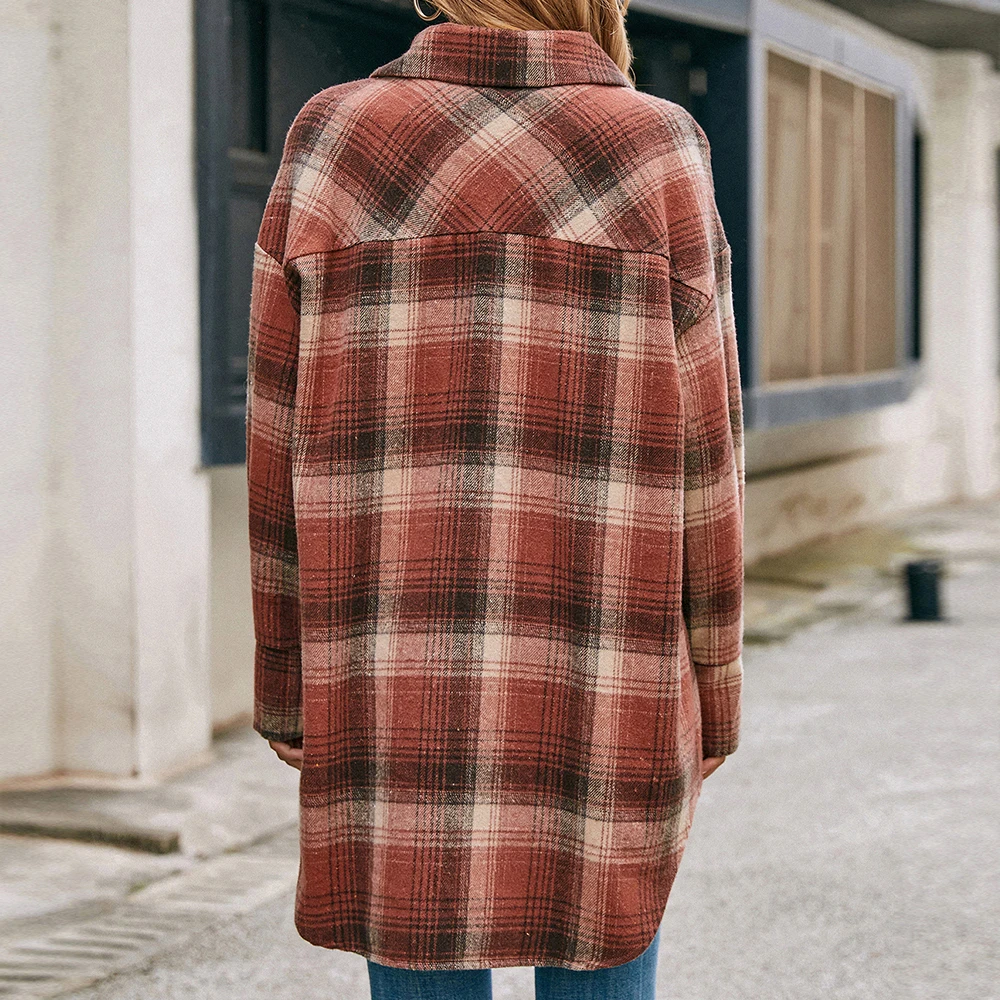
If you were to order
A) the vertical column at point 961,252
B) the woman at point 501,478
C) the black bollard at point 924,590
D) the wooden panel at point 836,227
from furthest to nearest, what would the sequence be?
the vertical column at point 961,252
the wooden panel at point 836,227
the black bollard at point 924,590
the woman at point 501,478

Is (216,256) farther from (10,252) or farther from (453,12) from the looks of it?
(453,12)

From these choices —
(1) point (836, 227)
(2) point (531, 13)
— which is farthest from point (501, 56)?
(1) point (836, 227)

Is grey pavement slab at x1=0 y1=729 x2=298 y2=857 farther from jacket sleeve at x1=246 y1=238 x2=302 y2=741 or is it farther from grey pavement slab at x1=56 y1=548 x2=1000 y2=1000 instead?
jacket sleeve at x1=246 y1=238 x2=302 y2=741

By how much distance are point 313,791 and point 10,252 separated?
3.22m

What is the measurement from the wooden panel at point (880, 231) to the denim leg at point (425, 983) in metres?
8.14

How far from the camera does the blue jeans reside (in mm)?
1807

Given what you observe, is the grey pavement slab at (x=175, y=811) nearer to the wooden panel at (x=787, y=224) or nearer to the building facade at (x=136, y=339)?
the building facade at (x=136, y=339)

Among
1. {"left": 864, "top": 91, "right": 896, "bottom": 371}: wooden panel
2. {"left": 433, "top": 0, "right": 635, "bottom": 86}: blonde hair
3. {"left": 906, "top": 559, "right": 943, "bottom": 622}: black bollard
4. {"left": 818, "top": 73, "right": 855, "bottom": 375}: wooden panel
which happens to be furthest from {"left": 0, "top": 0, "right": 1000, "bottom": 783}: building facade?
{"left": 433, "top": 0, "right": 635, "bottom": 86}: blonde hair

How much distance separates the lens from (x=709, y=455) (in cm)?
179

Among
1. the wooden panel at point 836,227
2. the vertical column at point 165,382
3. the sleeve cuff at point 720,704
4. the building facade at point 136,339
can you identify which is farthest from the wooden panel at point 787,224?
the sleeve cuff at point 720,704

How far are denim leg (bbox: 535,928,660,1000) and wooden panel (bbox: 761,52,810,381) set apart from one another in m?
6.35

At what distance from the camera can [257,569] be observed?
74.3 inches

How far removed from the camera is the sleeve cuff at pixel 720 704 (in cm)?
188

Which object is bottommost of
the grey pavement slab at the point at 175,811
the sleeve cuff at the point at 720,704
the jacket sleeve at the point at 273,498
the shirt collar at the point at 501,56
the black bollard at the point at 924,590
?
the black bollard at the point at 924,590
